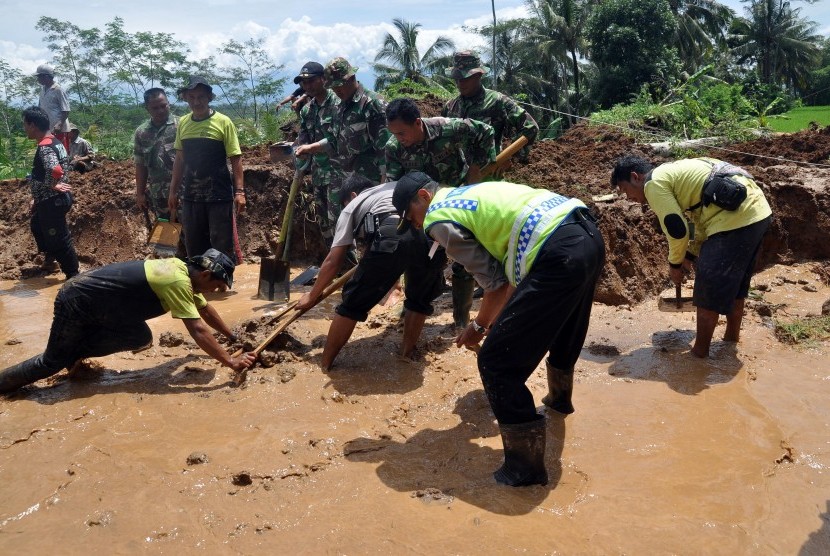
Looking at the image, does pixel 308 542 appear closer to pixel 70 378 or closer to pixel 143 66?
pixel 70 378

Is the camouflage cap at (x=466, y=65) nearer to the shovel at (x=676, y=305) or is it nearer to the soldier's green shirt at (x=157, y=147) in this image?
the shovel at (x=676, y=305)

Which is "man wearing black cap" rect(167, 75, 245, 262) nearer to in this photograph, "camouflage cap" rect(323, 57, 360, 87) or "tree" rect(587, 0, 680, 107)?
"camouflage cap" rect(323, 57, 360, 87)

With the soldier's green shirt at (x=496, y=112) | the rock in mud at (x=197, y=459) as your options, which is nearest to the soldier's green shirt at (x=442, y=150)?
the soldier's green shirt at (x=496, y=112)

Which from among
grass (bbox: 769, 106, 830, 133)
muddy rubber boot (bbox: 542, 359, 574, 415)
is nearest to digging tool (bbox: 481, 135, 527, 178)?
muddy rubber boot (bbox: 542, 359, 574, 415)

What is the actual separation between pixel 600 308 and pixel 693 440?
242 centimetres

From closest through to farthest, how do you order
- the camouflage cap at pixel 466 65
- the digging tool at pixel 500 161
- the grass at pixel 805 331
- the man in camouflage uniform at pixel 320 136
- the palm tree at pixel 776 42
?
the grass at pixel 805 331
the digging tool at pixel 500 161
the camouflage cap at pixel 466 65
the man in camouflage uniform at pixel 320 136
the palm tree at pixel 776 42

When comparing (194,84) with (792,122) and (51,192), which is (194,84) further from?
(792,122)

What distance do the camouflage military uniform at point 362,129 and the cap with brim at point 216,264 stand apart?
1909 mm

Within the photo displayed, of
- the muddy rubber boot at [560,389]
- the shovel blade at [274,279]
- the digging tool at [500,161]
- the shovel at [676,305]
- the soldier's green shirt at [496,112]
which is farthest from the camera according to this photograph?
the shovel blade at [274,279]

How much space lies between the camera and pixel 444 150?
4875mm

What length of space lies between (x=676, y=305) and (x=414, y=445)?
104 inches

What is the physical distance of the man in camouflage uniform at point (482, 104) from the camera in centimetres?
554

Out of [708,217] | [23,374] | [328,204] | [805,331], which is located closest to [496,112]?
[328,204]

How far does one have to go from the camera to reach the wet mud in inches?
105
